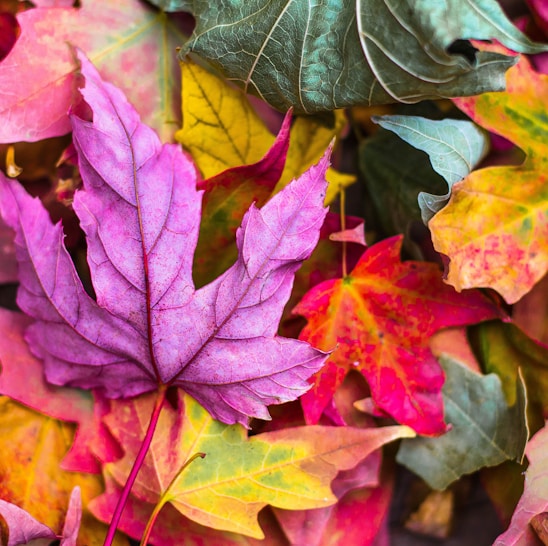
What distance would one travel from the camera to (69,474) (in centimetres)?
57

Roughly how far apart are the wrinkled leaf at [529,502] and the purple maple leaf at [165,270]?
0.68ft

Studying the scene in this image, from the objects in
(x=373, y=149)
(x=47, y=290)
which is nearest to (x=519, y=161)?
(x=373, y=149)

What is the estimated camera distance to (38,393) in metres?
0.57

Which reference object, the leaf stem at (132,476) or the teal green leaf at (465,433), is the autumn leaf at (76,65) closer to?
the leaf stem at (132,476)

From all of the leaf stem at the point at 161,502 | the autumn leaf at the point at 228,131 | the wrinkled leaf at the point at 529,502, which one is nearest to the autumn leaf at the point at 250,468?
the leaf stem at the point at 161,502

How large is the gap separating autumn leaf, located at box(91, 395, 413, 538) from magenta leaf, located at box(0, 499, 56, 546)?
96 millimetres

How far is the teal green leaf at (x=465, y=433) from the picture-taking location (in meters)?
0.58

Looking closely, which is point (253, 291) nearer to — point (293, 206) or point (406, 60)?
point (293, 206)

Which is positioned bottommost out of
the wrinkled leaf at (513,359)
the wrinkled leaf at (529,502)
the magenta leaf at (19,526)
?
the magenta leaf at (19,526)

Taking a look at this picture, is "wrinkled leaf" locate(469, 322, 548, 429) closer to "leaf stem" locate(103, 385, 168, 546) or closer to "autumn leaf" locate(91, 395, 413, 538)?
"autumn leaf" locate(91, 395, 413, 538)

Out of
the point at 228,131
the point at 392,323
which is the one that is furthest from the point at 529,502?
the point at 228,131

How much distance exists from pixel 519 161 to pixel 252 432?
0.37 meters

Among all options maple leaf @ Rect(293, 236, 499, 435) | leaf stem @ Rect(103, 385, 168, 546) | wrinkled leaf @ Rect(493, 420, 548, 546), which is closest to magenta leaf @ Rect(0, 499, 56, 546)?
leaf stem @ Rect(103, 385, 168, 546)

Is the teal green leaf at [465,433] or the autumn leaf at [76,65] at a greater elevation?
the autumn leaf at [76,65]
